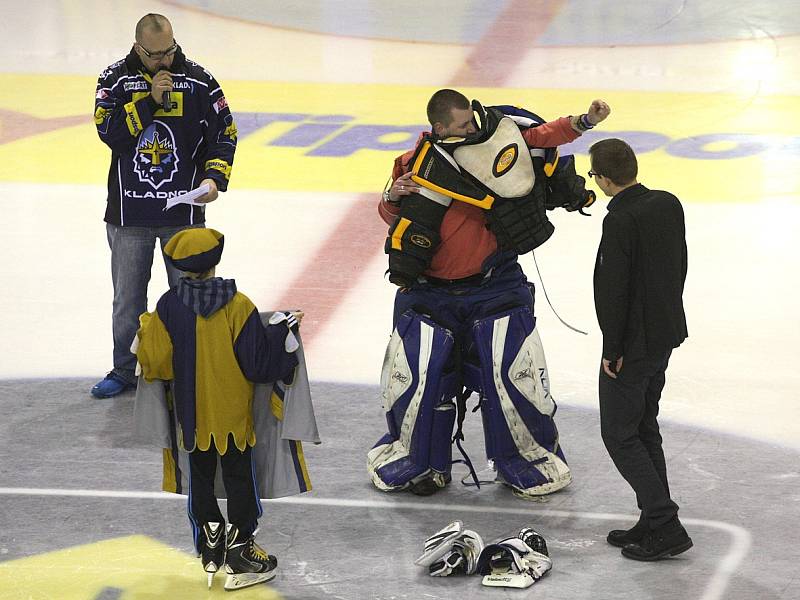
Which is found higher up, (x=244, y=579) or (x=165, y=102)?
(x=165, y=102)

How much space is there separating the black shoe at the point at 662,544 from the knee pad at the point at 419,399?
0.91 m

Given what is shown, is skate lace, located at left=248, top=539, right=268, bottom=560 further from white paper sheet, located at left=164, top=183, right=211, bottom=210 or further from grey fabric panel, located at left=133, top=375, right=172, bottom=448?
white paper sheet, located at left=164, top=183, right=211, bottom=210

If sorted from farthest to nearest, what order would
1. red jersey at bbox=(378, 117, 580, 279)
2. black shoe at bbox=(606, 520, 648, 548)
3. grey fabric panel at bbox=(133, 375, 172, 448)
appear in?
red jersey at bbox=(378, 117, 580, 279) < black shoe at bbox=(606, 520, 648, 548) < grey fabric panel at bbox=(133, 375, 172, 448)

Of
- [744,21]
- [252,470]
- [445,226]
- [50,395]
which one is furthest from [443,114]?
[744,21]

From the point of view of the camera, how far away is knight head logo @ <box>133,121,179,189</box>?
20.6ft

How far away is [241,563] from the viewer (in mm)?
4621

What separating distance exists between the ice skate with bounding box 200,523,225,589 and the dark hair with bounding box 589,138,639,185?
175 cm

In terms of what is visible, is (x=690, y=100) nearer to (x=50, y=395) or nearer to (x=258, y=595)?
(x=50, y=395)

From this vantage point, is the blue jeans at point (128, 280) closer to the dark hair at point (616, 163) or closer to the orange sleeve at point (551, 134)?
the orange sleeve at point (551, 134)

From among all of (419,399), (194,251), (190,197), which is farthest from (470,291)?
(190,197)

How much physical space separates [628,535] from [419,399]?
38.7 inches

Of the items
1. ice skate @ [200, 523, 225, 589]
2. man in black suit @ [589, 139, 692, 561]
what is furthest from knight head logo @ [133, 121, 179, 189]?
man in black suit @ [589, 139, 692, 561]

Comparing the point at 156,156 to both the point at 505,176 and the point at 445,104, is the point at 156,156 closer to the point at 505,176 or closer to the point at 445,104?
the point at 445,104

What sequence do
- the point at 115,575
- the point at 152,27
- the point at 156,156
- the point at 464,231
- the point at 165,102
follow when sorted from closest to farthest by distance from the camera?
the point at 115,575 → the point at 464,231 → the point at 152,27 → the point at 165,102 → the point at 156,156
